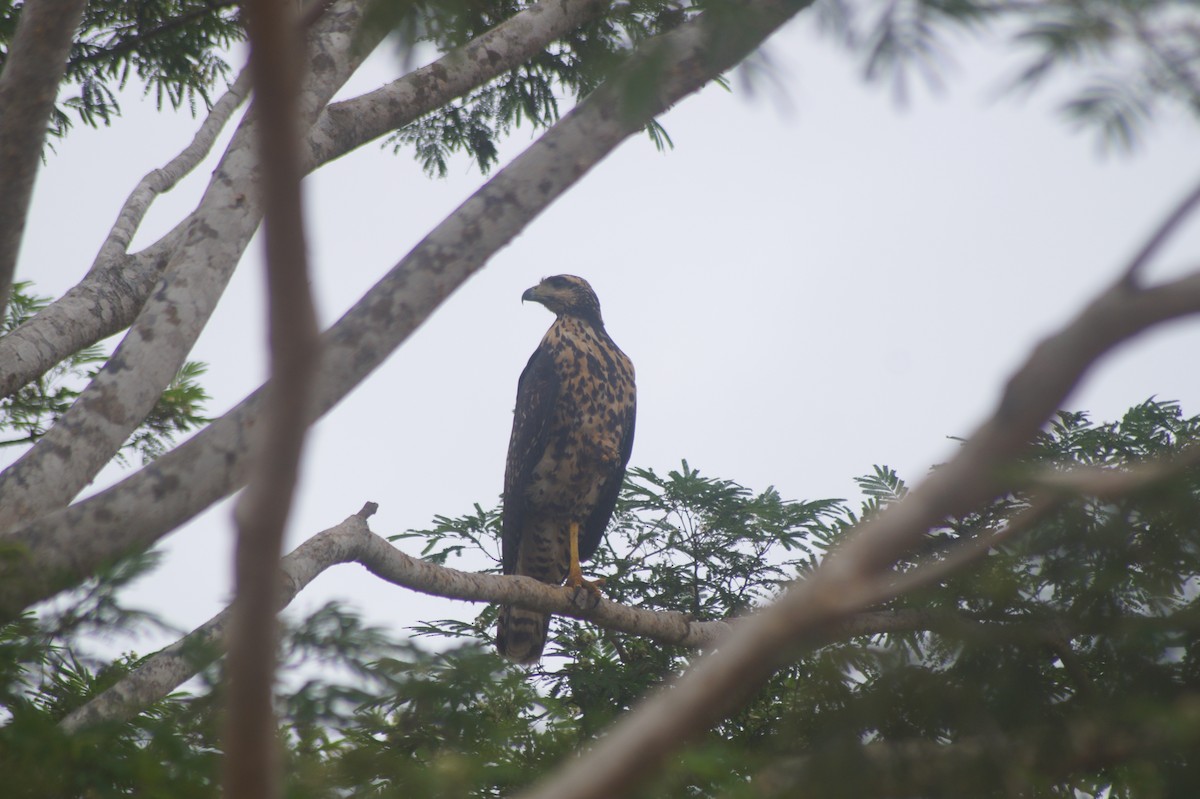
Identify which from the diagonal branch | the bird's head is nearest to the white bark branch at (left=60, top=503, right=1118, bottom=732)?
the diagonal branch

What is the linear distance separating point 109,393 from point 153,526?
0.70 m

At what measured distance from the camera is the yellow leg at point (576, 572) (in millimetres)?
4957

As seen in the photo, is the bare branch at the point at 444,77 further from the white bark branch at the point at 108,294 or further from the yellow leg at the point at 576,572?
the yellow leg at the point at 576,572

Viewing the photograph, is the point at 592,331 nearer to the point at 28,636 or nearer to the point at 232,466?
the point at 232,466

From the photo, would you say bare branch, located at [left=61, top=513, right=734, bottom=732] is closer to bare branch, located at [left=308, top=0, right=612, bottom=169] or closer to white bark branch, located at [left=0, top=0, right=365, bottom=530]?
white bark branch, located at [left=0, top=0, right=365, bottom=530]

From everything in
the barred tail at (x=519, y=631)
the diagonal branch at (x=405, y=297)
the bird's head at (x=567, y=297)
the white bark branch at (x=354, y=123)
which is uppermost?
the bird's head at (x=567, y=297)

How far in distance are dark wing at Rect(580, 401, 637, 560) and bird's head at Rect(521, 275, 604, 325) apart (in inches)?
30.2

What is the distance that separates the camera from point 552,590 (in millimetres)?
4742

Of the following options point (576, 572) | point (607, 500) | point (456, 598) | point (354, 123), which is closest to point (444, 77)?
point (354, 123)

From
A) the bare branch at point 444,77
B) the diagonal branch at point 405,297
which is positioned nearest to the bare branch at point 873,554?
the diagonal branch at point 405,297

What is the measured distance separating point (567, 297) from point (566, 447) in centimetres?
117

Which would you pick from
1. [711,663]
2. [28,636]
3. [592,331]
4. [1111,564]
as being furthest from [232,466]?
[592,331]

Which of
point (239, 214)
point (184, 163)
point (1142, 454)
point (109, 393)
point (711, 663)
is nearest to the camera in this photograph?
point (711, 663)

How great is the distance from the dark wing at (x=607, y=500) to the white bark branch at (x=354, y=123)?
308cm
